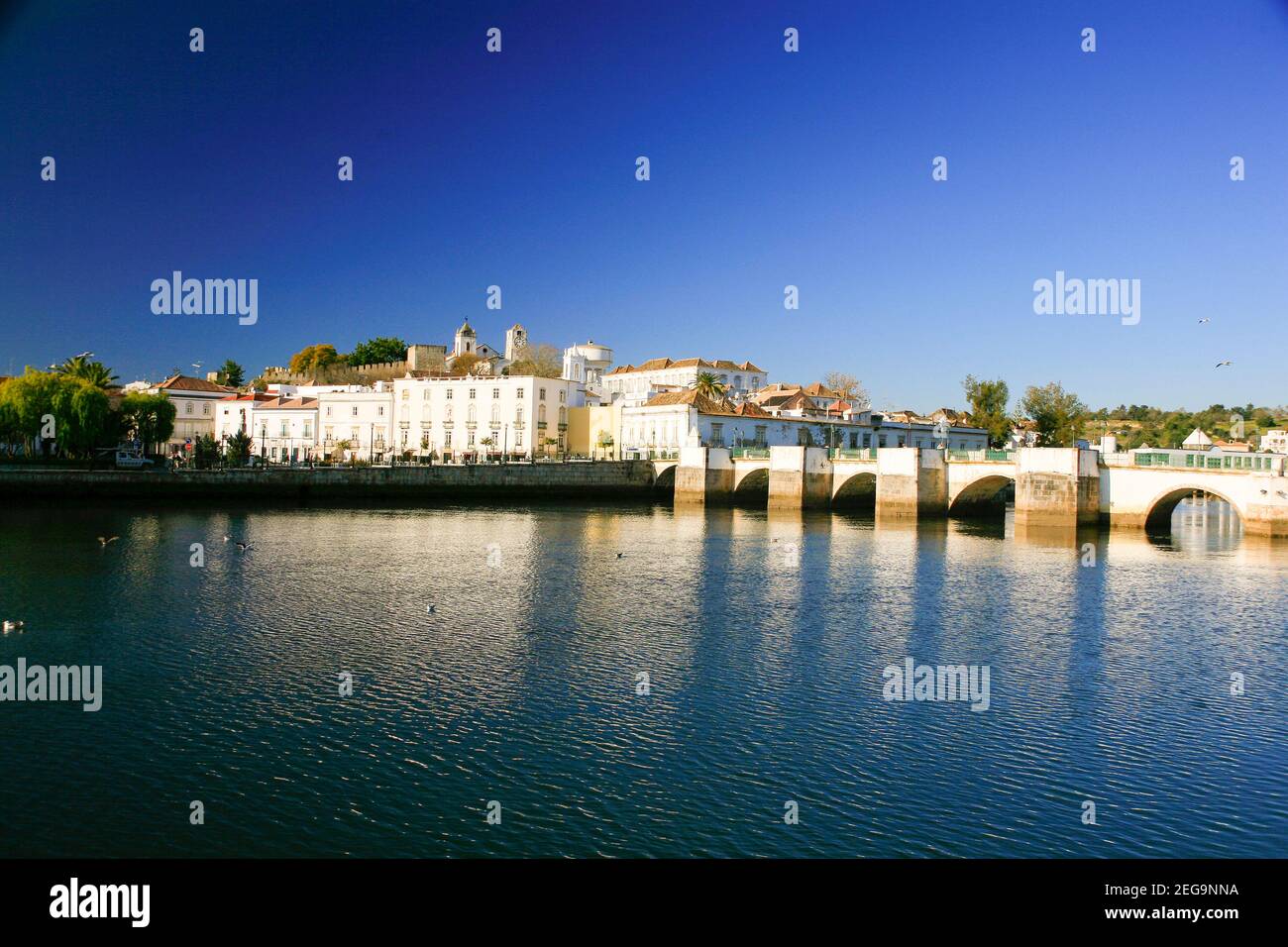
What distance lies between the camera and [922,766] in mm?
13805

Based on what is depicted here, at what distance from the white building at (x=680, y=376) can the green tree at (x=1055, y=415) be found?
1212 inches

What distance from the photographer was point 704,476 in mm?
68375

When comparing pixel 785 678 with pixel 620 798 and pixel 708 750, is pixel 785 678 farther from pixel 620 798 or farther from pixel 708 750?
pixel 620 798

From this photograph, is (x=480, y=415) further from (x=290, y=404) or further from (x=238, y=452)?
(x=238, y=452)

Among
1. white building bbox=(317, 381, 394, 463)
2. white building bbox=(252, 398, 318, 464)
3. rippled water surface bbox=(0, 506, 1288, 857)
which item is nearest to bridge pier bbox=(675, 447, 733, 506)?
white building bbox=(317, 381, 394, 463)

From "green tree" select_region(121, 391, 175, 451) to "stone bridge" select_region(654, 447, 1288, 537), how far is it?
1534 inches

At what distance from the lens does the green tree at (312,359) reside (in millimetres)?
124688

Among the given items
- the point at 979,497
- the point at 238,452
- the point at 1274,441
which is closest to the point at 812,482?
the point at 979,497

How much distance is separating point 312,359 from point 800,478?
87.1 m

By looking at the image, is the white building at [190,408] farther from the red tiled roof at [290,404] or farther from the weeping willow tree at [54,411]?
the weeping willow tree at [54,411]

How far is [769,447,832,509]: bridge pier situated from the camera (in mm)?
63219

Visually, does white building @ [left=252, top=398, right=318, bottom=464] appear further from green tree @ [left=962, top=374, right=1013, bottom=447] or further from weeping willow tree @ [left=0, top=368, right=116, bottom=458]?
green tree @ [left=962, top=374, right=1013, bottom=447]

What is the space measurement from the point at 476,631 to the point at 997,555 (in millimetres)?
25210
